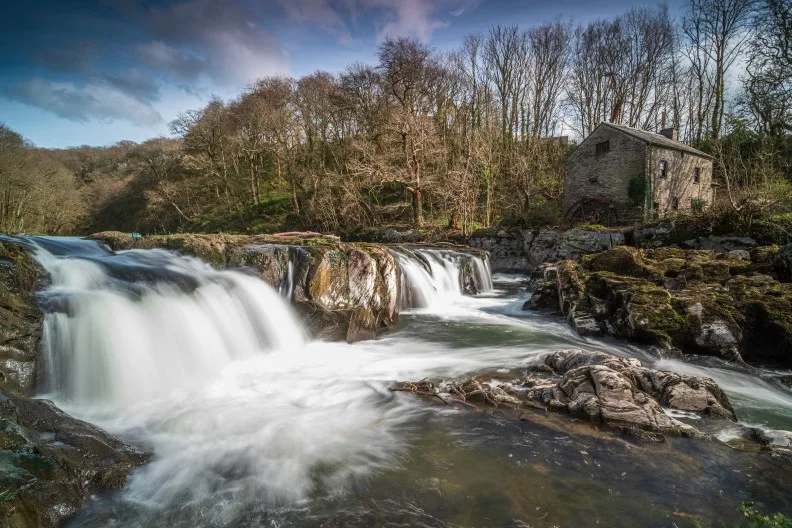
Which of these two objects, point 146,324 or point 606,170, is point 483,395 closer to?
point 146,324

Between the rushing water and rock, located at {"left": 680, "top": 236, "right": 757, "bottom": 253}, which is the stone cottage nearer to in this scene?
rock, located at {"left": 680, "top": 236, "right": 757, "bottom": 253}

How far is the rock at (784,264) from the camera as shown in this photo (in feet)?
30.1

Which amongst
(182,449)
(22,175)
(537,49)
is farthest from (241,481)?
(537,49)

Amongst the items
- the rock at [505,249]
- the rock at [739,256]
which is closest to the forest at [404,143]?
the rock at [505,249]

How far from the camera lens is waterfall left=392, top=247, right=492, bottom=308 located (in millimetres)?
12477

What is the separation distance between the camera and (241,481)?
3.50 m

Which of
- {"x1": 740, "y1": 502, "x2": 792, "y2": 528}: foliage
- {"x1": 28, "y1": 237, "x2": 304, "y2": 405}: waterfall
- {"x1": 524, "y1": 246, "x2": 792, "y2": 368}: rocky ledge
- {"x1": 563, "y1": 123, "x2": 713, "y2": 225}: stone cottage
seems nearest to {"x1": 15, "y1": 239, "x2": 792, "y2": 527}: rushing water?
{"x1": 28, "y1": 237, "x2": 304, "y2": 405}: waterfall

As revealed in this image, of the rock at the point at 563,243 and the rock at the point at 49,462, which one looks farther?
the rock at the point at 563,243

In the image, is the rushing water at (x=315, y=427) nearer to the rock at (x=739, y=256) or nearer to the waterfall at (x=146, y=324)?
the waterfall at (x=146, y=324)

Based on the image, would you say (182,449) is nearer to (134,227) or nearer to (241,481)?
(241,481)

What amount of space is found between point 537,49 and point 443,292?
30574 mm

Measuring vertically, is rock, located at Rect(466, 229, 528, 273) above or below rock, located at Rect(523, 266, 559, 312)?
above

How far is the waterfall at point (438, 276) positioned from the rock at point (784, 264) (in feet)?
28.2

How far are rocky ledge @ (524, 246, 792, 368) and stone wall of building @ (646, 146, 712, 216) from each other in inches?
594
